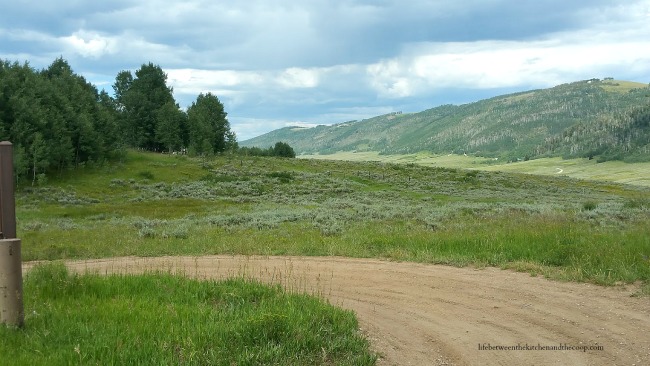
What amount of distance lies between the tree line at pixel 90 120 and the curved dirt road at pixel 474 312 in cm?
4542

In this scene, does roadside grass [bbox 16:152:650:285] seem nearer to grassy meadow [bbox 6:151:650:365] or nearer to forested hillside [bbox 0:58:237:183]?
grassy meadow [bbox 6:151:650:365]

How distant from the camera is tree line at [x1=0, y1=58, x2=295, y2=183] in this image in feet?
175

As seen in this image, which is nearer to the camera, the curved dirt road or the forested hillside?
the curved dirt road

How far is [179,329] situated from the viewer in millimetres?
7145

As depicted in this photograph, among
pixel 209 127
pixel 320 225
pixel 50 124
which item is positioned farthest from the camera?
pixel 209 127

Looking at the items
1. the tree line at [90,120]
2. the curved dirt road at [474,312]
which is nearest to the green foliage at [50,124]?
the tree line at [90,120]

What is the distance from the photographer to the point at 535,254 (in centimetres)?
1345

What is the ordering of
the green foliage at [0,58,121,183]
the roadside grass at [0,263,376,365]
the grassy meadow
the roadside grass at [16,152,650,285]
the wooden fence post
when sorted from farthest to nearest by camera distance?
1. the green foliage at [0,58,121,183]
2. the roadside grass at [16,152,650,285]
3. the wooden fence post
4. the grassy meadow
5. the roadside grass at [0,263,376,365]

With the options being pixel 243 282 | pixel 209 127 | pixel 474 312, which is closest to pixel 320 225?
pixel 243 282

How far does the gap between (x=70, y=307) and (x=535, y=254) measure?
1035cm

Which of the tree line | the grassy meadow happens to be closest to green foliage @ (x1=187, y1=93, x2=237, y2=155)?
the tree line

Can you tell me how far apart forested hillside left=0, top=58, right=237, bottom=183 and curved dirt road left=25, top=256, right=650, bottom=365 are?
4535 cm

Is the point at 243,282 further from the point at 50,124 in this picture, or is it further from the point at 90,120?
the point at 90,120

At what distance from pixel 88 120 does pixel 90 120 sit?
1496mm
